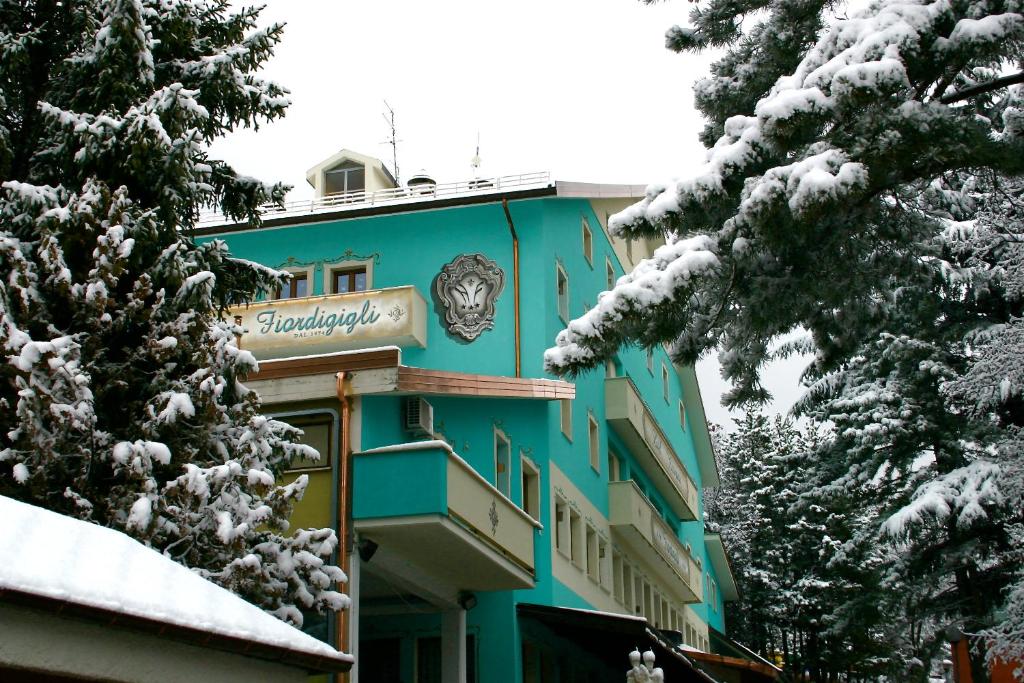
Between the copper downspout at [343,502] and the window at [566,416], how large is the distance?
755cm

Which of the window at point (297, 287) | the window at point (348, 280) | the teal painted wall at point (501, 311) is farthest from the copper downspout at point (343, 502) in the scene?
the window at point (297, 287)

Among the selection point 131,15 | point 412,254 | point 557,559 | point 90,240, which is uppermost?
point 412,254

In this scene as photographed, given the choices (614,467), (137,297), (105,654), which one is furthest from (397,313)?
(105,654)

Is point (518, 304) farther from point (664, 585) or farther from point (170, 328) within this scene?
point (664, 585)

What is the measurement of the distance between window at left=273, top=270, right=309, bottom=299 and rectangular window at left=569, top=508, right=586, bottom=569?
23.0 ft

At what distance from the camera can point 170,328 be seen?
→ 510 inches

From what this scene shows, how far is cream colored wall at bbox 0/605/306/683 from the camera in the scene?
659 centimetres

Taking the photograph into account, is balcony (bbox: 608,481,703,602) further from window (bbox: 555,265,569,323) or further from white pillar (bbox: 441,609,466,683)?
white pillar (bbox: 441,609,466,683)

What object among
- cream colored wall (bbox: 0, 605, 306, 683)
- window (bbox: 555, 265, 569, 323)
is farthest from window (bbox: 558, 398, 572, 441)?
cream colored wall (bbox: 0, 605, 306, 683)

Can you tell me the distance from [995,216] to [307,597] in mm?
14309

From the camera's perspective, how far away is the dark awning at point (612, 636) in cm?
2094

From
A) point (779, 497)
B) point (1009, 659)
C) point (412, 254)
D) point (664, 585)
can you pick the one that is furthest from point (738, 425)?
point (1009, 659)

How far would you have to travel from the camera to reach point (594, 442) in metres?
27.7

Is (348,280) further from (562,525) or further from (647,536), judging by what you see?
(647,536)
